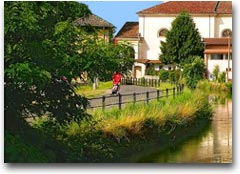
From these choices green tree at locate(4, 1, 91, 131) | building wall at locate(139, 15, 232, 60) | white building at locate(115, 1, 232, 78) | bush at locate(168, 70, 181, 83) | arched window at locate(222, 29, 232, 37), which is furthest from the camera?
bush at locate(168, 70, 181, 83)

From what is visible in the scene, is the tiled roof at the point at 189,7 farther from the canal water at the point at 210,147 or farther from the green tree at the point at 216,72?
the canal water at the point at 210,147

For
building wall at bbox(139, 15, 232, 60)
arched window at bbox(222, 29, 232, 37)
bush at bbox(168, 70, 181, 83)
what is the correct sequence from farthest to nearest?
bush at bbox(168, 70, 181, 83), building wall at bbox(139, 15, 232, 60), arched window at bbox(222, 29, 232, 37)

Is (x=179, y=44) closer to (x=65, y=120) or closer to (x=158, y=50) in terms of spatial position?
(x=158, y=50)

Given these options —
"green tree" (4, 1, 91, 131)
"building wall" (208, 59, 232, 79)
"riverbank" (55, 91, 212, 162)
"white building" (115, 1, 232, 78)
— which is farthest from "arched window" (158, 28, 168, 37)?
"green tree" (4, 1, 91, 131)

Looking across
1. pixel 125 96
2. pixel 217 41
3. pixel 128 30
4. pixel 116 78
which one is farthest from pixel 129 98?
pixel 217 41

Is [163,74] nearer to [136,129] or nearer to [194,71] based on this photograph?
[194,71]

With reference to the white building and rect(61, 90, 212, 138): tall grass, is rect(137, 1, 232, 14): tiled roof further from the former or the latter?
rect(61, 90, 212, 138): tall grass

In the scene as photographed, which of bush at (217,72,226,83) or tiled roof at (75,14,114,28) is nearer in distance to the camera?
tiled roof at (75,14,114,28)

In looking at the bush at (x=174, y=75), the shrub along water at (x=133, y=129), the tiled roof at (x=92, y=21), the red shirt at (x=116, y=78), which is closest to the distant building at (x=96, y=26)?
the tiled roof at (x=92, y=21)
